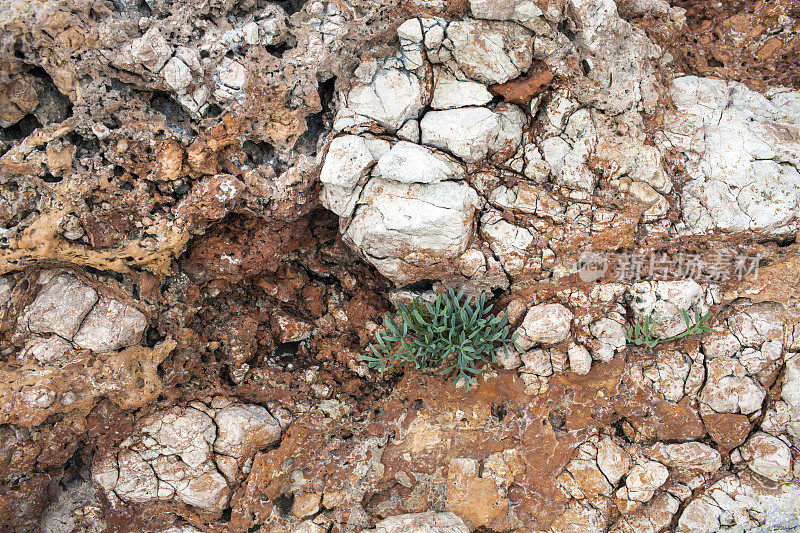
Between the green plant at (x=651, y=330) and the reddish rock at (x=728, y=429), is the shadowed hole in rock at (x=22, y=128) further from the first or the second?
the reddish rock at (x=728, y=429)

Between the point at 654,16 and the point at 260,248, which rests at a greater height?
the point at 654,16

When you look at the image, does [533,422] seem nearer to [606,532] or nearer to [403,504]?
[606,532]

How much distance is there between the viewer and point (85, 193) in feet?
11.0

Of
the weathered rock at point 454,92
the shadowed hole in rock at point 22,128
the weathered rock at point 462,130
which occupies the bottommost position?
the weathered rock at point 462,130

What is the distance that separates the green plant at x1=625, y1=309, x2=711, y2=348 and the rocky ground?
7 cm

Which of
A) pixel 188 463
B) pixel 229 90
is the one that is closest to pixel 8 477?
pixel 188 463

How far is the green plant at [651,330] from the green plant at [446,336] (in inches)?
37.4

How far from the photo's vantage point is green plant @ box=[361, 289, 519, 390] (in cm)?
393

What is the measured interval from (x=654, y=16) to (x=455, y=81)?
2.13 meters

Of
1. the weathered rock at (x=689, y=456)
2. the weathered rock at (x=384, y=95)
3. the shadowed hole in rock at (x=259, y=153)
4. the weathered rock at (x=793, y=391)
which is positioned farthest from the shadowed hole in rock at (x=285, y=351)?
the weathered rock at (x=793, y=391)

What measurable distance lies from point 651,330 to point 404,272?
2.01 metres

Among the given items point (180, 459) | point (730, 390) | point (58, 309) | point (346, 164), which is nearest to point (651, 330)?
point (730, 390)

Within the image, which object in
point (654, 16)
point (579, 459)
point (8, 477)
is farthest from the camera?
point (654, 16)

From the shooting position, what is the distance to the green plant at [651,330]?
3871 mm
